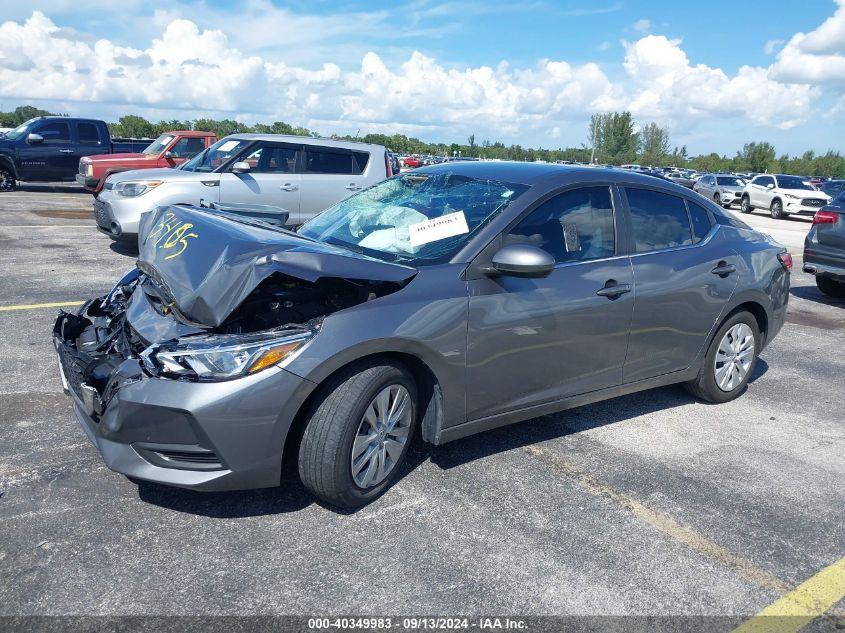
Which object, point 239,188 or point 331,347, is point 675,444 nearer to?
point 331,347

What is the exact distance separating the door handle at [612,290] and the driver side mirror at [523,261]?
25.8 inches

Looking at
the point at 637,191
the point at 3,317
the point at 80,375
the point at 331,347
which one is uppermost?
the point at 637,191

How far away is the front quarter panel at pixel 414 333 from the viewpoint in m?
3.13

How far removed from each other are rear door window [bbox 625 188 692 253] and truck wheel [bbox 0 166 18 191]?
18.6 metres

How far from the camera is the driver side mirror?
11.7ft

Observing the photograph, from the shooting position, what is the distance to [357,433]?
10.7 feet

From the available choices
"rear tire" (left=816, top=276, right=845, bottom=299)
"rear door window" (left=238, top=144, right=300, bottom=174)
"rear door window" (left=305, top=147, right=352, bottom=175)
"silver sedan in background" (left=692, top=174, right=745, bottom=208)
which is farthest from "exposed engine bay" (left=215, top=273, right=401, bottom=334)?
"silver sedan in background" (left=692, top=174, right=745, bottom=208)

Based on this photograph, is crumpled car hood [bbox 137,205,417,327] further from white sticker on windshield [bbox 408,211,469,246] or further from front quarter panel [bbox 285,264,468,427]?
white sticker on windshield [bbox 408,211,469,246]

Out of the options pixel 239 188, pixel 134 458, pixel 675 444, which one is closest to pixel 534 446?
pixel 675 444

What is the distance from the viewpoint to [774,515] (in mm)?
3633

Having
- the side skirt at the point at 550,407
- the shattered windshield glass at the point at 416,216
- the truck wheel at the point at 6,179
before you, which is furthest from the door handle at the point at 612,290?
the truck wheel at the point at 6,179

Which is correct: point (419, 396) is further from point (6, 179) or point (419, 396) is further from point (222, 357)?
point (6, 179)

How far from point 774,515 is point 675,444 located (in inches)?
35.0

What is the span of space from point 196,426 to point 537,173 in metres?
2.42
